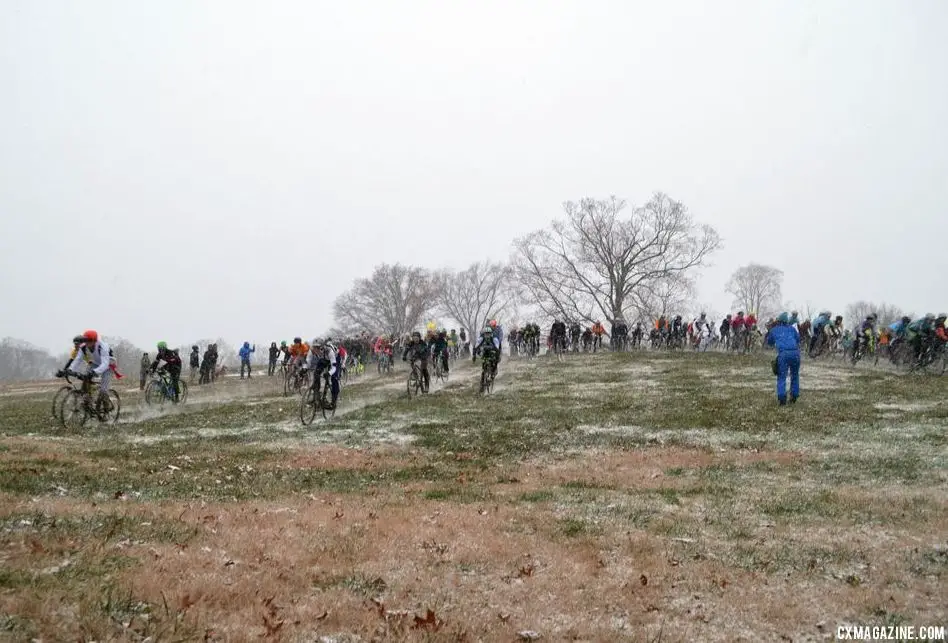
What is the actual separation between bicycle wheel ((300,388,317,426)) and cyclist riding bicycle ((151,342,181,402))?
6664mm

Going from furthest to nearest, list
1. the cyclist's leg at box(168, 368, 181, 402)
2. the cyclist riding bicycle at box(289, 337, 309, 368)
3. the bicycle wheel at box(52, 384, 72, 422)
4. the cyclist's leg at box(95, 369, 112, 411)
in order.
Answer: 1. the cyclist riding bicycle at box(289, 337, 309, 368)
2. the cyclist's leg at box(168, 368, 181, 402)
3. the cyclist's leg at box(95, 369, 112, 411)
4. the bicycle wheel at box(52, 384, 72, 422)

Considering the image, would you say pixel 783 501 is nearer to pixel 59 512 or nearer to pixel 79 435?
pixel 59 512

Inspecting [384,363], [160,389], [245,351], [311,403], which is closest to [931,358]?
[311,403]

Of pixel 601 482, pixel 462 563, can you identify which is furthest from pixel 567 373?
pixel 462 563

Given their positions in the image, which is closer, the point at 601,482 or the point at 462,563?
the point at 462,563

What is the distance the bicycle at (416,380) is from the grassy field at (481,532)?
8034mm

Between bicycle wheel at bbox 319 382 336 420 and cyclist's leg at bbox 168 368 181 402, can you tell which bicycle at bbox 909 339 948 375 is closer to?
bicycle wheel at bbox 319 382 336 420

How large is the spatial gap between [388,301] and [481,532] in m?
79.4

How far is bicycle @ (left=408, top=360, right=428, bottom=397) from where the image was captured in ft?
78.8

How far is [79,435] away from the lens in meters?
15.1

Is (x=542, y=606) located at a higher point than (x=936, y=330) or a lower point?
lower

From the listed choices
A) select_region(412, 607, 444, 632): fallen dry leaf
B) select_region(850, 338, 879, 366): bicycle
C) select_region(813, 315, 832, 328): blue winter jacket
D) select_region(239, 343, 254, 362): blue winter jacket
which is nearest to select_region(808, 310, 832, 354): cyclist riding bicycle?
select_region(813, 315, 832, 328): blue winter jacket

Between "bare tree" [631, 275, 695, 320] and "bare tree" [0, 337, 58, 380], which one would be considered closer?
"bare tree" [631, 275, 695, 320]

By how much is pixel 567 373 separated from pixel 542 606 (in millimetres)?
26911
